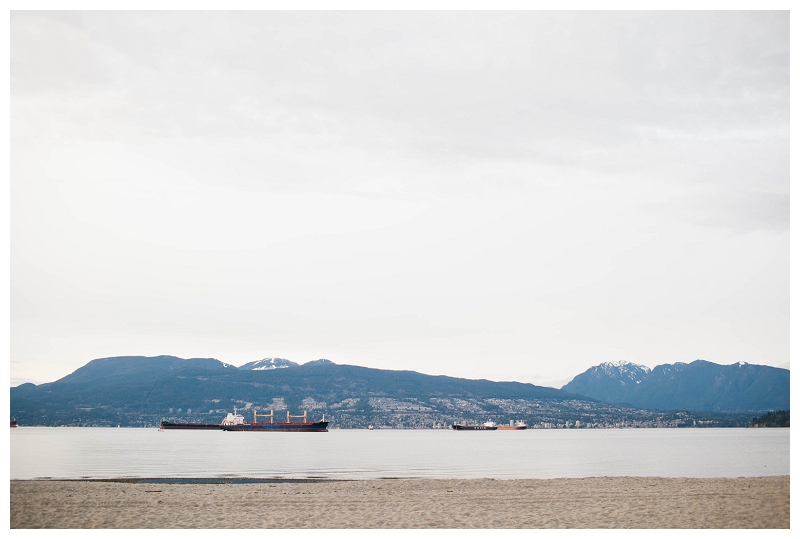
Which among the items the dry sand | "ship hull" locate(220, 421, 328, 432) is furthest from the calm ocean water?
"ship hull" locate(220, 421, 328, 432)

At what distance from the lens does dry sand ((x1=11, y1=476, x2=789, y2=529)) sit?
17.2 meters

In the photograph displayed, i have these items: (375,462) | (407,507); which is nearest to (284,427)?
(375,462)

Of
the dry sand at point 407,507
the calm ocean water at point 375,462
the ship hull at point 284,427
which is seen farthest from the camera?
the ship hull at point 284,427

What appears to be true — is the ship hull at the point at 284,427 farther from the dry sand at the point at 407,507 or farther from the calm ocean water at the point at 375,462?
the dry sand at the point at 407,507

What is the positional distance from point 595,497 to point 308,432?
18041 cm

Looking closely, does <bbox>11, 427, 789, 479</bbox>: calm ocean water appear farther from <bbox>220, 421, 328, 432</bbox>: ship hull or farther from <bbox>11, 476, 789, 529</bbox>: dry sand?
<bbox>220, 421, 328, 432</bbox>: ship hull

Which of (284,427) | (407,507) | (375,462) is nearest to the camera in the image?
(407,507)

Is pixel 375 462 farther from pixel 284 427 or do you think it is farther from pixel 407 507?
pixel 284 427

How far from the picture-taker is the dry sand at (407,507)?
17219mm

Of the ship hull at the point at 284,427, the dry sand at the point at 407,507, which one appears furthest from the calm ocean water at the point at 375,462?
the ship hull at the point at 284,427

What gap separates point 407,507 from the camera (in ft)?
66.4

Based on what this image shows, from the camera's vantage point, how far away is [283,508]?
66.1ft
